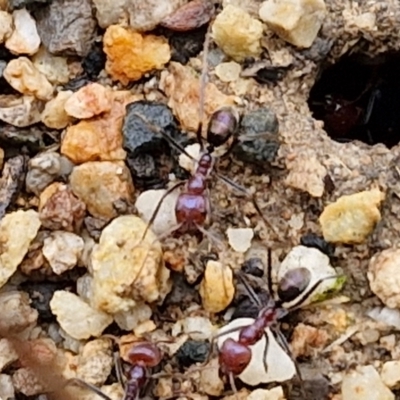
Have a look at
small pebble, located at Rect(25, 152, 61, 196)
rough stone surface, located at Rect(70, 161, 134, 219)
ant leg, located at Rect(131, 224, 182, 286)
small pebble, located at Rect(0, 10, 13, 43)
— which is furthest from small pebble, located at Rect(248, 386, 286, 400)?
small pebble, located at Rect(0, 10, 13, 43)

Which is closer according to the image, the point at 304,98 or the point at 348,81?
the point at 304,98

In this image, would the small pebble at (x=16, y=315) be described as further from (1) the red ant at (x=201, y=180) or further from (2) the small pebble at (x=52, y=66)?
(2) the small pebble at (x=52, y=66)

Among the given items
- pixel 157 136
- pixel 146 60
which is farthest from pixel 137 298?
pixel 146 60

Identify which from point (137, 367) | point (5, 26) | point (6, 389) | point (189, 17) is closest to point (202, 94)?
point (189, 17)

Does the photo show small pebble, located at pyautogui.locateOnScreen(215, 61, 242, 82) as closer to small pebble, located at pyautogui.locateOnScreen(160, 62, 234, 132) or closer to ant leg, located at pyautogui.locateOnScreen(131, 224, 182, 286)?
small pebble, located at pyautogui.locateOnScreen(160, 62, 234, 132)

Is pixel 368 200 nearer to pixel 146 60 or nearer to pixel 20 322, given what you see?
pixel 146 60

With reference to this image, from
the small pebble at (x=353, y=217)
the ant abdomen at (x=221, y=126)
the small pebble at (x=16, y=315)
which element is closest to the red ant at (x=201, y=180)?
the ant abdomen at (x=221, y=126)

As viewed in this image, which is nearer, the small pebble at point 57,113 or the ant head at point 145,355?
the ant head at point 145,355
